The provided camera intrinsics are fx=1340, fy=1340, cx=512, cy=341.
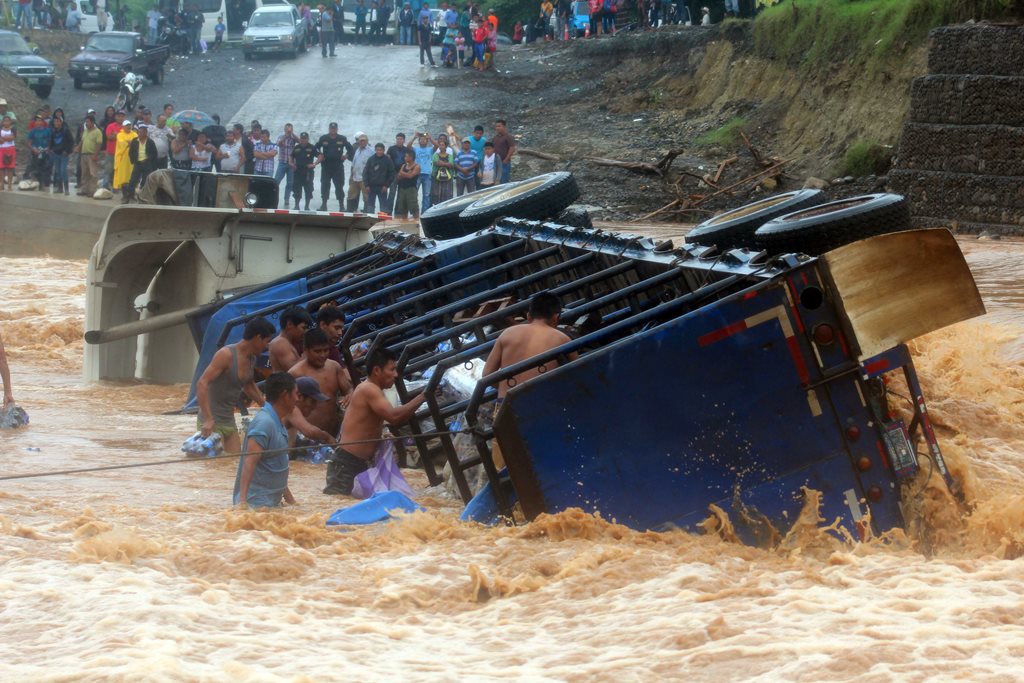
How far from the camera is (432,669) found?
5.68 meters

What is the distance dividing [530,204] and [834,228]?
15.6 ft

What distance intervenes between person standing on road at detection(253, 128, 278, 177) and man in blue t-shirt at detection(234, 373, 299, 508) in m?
17.0

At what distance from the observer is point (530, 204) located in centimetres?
1290

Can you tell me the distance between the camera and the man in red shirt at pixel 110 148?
82.1 ft

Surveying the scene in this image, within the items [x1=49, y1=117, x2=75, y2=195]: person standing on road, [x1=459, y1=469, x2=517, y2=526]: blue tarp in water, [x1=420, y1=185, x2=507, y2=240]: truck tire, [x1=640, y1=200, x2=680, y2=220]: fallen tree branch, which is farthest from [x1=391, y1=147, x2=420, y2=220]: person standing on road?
[x1=459, y1=469, x2=517, y2=526]: blue tarp in water

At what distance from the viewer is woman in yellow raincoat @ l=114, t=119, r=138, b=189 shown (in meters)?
24.1

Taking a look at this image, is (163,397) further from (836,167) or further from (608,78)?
(608,78)

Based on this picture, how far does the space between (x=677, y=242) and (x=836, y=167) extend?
485 cm

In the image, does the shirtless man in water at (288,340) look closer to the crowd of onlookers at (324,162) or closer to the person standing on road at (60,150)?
the crowd of onlookers at (324,162)

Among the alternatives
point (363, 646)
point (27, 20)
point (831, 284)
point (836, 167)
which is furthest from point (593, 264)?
point (27, 20)

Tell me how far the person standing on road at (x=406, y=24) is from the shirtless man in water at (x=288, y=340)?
3606 cm

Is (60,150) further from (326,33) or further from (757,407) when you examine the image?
(757,407)

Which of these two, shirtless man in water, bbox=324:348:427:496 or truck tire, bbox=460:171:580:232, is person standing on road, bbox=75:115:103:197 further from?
shirtless man in water, bbox=324:348:427:496

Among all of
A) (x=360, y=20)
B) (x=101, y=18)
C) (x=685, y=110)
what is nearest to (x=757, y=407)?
(x=685, y=110)
